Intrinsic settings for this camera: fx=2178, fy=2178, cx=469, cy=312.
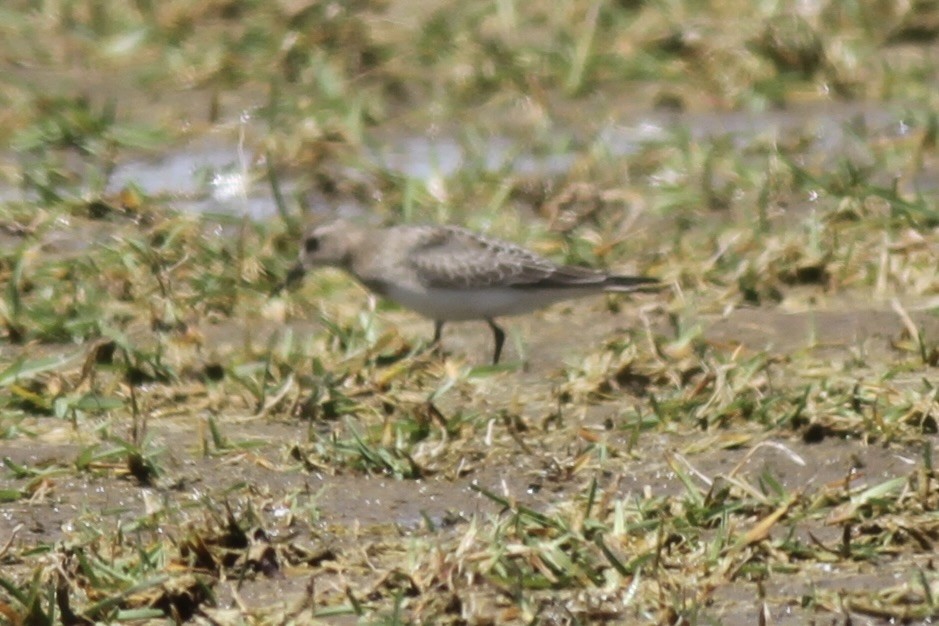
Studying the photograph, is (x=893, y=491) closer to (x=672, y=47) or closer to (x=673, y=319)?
(x=673, y=319)

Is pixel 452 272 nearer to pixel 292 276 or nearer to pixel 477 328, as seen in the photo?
pixel 477 328

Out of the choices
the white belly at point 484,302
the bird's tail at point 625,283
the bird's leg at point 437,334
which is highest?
the bird's tail at point 625,283

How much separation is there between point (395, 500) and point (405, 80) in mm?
5375

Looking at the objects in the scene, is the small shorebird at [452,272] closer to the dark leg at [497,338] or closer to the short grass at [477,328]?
the dark leg at [497,338]

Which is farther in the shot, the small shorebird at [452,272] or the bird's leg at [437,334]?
the small shorebird at [452,272]

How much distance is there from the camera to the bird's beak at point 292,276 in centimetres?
912

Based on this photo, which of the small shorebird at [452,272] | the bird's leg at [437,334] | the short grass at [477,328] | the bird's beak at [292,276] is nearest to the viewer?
the short grass at [477,328]

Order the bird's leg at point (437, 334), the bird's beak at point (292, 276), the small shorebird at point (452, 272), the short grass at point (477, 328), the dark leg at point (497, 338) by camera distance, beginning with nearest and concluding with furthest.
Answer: the short grass at point (477, 328) → the dark leg at point (497, 338) → the bird's leg at point (437, 334) → the small shorebird at point (452, 272) → the bird's beak at point (292, 276)

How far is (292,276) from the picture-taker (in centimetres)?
915

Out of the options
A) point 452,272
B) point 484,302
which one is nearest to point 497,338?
point 484,302

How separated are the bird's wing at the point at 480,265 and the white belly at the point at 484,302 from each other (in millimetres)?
31

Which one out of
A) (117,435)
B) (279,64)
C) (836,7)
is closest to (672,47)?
(836,7)

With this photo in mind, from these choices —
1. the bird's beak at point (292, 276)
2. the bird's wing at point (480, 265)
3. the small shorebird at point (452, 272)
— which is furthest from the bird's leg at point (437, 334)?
the bird's beak at point (292, 276)

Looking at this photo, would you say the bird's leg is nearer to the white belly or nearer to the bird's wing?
the white belly
